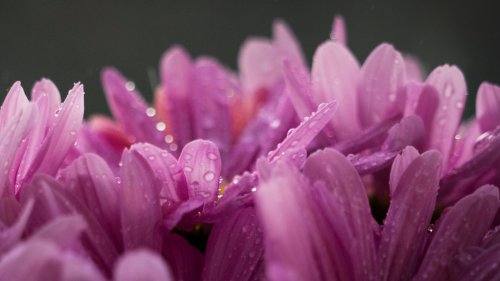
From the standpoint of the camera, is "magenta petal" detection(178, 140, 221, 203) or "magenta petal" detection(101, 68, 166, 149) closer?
"magenta petal" detection(178, 140, 221, 203)

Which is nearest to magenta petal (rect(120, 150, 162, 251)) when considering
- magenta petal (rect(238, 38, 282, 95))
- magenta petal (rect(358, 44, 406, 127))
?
magenta petal (rect(358, 44, 406, 127))

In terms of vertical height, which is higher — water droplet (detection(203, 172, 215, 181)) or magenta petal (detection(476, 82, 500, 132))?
water droplet (detection(203, 172, 215, 181))

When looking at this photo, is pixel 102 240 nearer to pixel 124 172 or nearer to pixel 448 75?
pixel 124 172

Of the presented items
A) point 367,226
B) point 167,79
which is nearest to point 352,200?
point 367,226

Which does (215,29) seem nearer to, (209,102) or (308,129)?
(209,102)

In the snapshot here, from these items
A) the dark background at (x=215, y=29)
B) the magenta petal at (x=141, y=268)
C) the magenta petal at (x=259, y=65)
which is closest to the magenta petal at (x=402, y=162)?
the magenta petal at (x=141, y=268)

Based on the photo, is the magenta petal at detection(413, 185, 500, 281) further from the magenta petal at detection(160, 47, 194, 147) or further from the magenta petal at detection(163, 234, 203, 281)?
the magenta petal at detection(160, 47, 194, 147)

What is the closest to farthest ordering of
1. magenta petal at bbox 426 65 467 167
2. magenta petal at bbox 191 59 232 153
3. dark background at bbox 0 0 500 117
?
magenta petal at bbox 426 65 467 167, magenta petal at bbox 191 59 232 153, dark background at bbox 0 0 500 117

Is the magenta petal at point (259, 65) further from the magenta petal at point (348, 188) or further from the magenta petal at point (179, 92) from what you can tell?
the magenta petal at point (348, 188)
